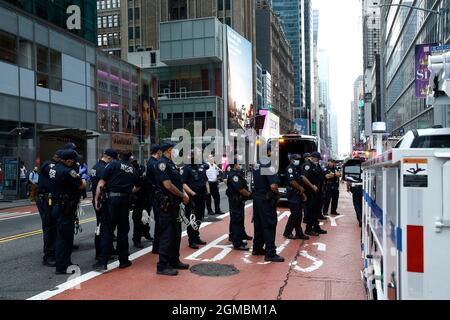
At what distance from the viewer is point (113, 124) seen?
33156 millimetres

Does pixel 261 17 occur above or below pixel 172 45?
above

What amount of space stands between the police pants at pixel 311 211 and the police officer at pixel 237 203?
1972mm

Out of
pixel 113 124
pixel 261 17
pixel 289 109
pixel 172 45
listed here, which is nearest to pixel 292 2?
pixel 289 109

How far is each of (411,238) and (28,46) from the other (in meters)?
24.9

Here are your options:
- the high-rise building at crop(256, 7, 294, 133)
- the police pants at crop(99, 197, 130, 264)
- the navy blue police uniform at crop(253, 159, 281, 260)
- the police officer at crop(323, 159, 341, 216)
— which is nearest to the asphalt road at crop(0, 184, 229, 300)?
the police pants at crop(99, 197, 130, 264)

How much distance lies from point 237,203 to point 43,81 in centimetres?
1949

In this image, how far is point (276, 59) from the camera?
107875mm

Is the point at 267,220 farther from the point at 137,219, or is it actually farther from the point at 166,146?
the point at 137,219

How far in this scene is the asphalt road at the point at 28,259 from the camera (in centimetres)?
609

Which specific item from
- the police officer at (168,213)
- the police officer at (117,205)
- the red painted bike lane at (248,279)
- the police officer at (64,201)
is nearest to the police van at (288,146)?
the red painted bike lane at (248,279)

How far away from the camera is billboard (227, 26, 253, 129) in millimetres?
61828

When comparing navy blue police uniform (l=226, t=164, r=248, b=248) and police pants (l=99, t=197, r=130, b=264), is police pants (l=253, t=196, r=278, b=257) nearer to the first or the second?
navy blue police uniform (l=226, t=164, r=248, b=248)

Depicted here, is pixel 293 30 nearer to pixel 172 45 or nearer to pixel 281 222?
pixel 172 45

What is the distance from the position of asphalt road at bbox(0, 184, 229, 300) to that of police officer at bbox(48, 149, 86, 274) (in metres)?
0.33
